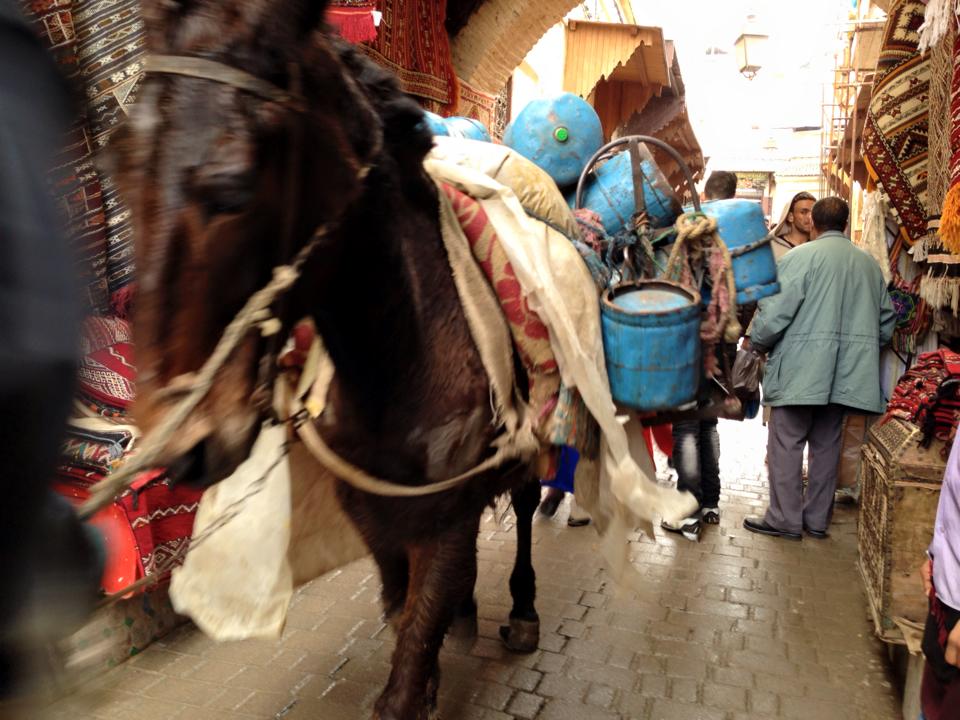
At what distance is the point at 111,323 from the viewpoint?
295 cm

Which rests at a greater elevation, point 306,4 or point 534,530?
point 306,4

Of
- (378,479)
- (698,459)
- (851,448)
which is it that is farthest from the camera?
(851,448)

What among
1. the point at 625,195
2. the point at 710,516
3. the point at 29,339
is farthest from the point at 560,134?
the point at 710,516

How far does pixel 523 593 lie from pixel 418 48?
4.39 meters

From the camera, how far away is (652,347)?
2398mm

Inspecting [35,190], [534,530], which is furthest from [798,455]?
[35,190]

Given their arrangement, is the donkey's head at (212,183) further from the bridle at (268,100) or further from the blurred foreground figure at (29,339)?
the blurred foreground figure at (29,339)

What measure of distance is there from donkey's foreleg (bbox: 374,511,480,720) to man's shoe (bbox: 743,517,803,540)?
3.80 metres

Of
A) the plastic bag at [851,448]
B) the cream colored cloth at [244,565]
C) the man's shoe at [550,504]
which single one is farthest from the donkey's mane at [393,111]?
the plastic bag at [851,448]

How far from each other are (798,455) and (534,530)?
2137mm

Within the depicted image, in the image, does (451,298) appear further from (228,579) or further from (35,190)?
(35,190)

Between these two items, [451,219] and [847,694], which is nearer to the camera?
[451,219]

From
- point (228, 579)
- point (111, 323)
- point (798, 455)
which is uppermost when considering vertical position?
point (111, 323)

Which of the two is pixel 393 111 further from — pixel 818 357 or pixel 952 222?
pixel 818 357
